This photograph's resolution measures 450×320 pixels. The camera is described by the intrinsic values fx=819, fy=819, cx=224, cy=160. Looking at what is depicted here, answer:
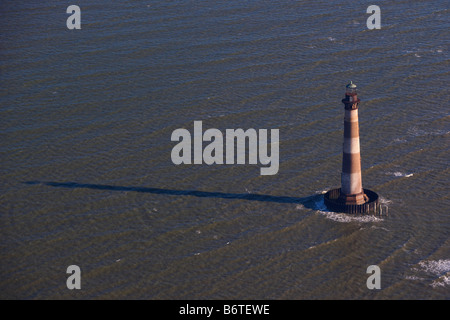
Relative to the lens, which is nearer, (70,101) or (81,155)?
(81,155)

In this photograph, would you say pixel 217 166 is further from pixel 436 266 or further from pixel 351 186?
pixel 436 266

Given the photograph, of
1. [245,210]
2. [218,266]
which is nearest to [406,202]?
[245,210]

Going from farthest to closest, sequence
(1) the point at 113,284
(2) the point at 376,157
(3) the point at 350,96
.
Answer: (2) the point at 376,157
(3) the point at 350,96
(1) the point at 113,284

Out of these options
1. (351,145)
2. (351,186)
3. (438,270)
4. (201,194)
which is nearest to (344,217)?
(351,186)

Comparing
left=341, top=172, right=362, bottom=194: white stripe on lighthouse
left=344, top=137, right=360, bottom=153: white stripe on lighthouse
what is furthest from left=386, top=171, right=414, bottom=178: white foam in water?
left=344, top=137, right=360, bottom=153: white stripe on lighthouse

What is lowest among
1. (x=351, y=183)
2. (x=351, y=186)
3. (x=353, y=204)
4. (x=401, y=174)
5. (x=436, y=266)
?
(x=436, y=266)

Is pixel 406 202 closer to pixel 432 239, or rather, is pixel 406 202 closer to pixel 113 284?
pixel 432 239
